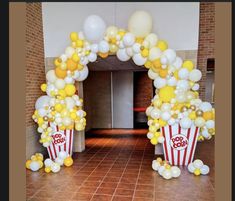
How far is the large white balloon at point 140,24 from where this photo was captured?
12.6 feet

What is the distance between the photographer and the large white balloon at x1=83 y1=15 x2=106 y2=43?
3.84m

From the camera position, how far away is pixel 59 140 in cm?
461

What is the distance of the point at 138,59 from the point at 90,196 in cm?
224

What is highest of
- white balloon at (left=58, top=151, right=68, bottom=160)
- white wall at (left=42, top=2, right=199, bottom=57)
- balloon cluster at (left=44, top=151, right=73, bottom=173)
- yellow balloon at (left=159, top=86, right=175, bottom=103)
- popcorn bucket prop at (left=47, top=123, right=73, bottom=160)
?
white wall at (left=42, top=2, right=199, bottom=57)

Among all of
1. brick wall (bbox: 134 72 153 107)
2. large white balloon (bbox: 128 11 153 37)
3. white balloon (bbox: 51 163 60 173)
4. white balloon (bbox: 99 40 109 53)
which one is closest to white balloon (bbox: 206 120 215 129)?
large white balloon (bbox: 128 11 153 37)

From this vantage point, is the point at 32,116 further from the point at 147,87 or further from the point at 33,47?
the point at 147,87

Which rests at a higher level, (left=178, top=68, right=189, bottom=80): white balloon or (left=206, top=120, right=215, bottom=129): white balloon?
(left=178, top=68, right=189, bottom=80): white balloon

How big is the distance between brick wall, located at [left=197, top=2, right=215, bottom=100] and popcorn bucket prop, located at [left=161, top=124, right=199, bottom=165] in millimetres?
1932

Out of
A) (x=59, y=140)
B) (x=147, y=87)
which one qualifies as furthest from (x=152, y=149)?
(x=147, y=87)

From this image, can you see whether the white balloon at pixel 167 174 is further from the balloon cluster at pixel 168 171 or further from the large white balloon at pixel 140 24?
the large white balloon at pixel 140 24

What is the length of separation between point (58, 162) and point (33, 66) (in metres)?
2.09

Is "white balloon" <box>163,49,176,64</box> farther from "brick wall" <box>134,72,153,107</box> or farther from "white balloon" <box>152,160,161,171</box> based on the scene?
"brick wall" <box>134,72,153,107</box>

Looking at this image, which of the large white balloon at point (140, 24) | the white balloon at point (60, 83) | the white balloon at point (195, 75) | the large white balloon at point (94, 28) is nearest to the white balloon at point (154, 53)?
the large white balloon at point (140, 24)

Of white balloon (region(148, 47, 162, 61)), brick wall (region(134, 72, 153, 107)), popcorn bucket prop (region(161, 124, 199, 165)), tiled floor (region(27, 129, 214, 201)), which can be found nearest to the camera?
tiled floor (region(27, 129, 214, 201))
